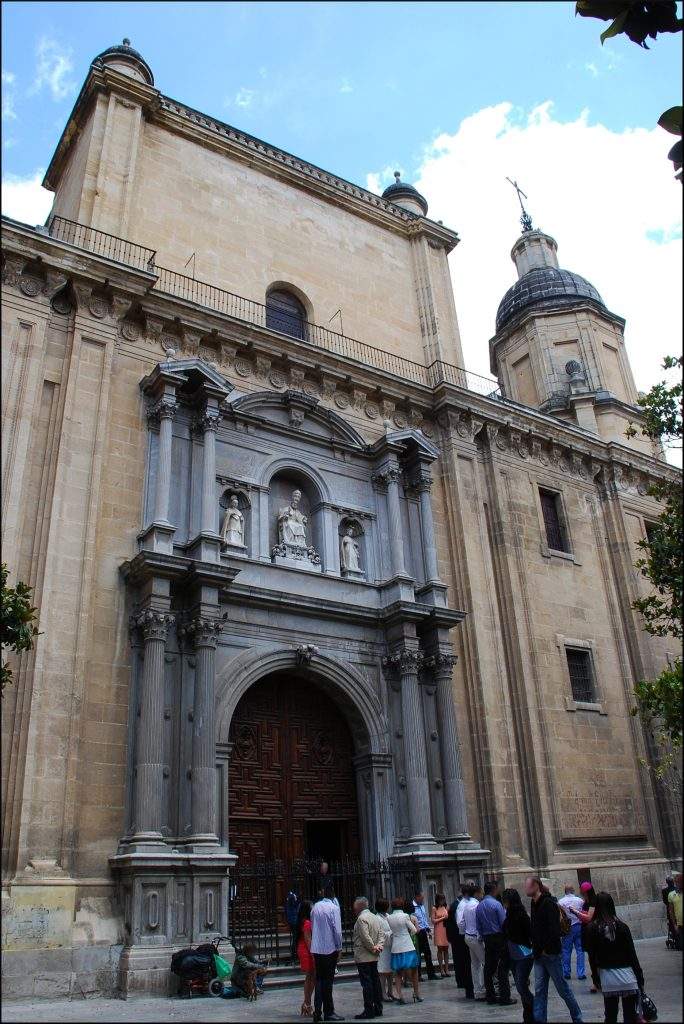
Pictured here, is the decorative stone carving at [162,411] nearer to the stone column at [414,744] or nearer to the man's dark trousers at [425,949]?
the stone column at [414,744]

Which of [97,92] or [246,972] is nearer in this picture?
[246,972]

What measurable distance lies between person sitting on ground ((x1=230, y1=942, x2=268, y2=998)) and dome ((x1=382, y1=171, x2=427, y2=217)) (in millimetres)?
19786

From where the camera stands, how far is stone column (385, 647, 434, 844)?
48.3 feet

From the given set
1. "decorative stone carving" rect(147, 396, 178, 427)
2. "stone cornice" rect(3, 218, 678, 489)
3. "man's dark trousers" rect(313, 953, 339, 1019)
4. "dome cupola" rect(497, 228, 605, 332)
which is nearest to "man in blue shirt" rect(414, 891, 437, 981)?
"man's dark trousers" rect(313, 953, 339, 1019)

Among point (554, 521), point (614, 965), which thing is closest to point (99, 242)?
point (554, 521)

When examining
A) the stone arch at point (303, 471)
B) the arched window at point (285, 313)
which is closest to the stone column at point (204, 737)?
the stone arch at point (303, 471)

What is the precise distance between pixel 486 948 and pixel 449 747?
227 inches

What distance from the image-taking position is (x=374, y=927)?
9703 millimetres

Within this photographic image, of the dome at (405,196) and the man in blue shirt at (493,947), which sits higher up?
the dome at (405,196)

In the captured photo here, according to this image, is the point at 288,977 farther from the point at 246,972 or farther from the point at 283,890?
the point at 283,890

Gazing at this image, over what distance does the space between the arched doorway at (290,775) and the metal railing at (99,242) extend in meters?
8.51

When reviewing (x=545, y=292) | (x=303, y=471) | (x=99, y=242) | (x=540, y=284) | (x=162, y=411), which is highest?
(x=540, y=284)

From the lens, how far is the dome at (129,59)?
19094 millimetres

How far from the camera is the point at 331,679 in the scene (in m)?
15.5
